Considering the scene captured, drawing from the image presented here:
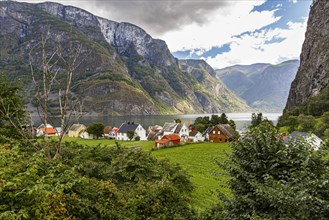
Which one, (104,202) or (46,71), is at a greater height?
(46,71)

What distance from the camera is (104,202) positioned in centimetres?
1040

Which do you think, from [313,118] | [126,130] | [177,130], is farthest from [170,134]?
[313,118]

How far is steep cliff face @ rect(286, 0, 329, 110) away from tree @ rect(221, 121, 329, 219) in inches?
5356

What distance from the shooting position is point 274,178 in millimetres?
10312

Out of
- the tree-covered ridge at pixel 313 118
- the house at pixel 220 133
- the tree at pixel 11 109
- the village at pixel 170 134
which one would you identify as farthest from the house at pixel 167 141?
the tree at pixel 11 109

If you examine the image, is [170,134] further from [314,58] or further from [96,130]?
[314,58]

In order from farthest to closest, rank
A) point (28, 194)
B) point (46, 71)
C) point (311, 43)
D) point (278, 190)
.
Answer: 1. point (311, 43)
2. point (46, 71)
3. point (278, 190)
4. point (28, 194)

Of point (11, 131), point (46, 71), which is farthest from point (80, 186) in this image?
point (11, 131)

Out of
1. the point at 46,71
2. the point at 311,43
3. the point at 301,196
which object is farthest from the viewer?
the point at 311,43

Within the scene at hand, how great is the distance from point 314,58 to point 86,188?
163m

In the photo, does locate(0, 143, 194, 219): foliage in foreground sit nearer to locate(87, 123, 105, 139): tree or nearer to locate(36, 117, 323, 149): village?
locate(36, 117, 323, 149): village

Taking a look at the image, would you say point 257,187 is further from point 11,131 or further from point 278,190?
point 11,131

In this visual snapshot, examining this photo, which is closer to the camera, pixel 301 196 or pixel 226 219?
pixel 301 196

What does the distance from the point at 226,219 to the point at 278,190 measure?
315cm
